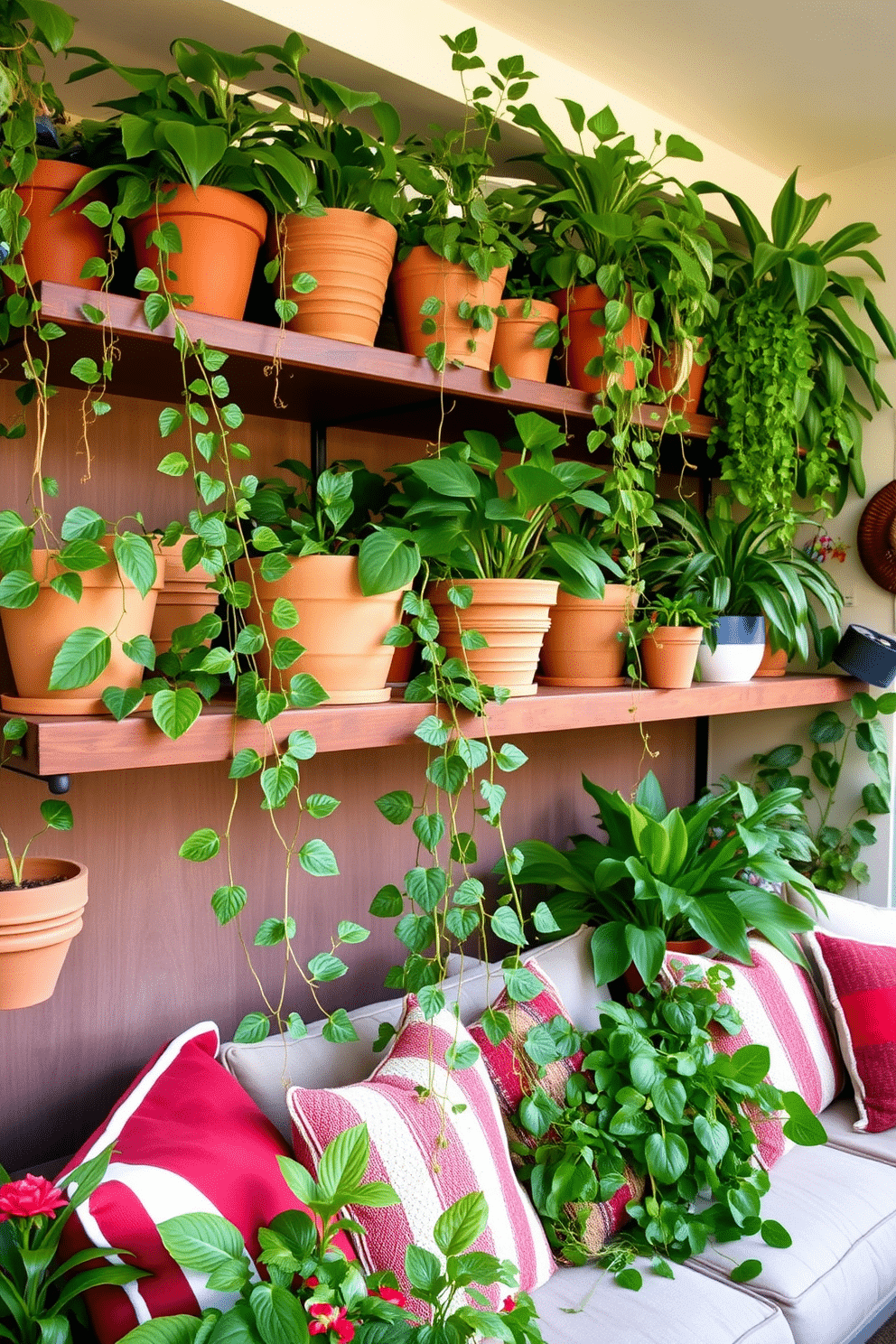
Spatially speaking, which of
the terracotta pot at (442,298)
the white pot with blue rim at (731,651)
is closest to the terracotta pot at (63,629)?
the terracotta pot at (442,298)

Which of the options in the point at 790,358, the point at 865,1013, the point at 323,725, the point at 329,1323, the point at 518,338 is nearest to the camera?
the point at 329,1323

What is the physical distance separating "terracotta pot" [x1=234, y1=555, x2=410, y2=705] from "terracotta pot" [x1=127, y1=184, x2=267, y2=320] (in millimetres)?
366

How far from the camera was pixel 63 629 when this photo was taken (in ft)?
4.09

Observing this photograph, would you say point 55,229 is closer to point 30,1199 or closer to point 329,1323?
point 30,1199

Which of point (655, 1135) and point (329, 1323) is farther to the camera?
point (655, 1135)

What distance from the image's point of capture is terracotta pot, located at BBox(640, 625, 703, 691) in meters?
2.04

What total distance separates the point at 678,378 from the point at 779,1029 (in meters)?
1.32

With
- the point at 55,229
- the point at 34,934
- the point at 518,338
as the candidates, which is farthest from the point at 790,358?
the point at 34,934

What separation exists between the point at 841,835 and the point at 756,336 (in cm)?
127

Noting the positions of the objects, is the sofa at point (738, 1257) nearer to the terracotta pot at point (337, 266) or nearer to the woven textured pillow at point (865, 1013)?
the woven textured pillow at point (865, 1013)

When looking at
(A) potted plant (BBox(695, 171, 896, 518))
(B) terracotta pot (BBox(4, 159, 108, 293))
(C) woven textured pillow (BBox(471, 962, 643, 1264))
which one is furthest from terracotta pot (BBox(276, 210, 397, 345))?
(C) woven textured pillow (BBox(471, 962, 643, 1264))

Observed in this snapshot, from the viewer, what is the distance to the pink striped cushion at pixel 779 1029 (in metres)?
1.98

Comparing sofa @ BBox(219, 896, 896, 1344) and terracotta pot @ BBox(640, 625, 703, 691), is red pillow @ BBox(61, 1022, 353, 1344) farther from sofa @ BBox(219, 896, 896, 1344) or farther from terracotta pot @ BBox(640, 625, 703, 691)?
terracotta pot @ BBox(640, 625, 703, 691)

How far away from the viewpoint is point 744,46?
210 cm
